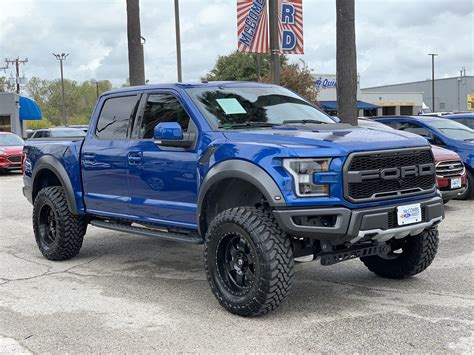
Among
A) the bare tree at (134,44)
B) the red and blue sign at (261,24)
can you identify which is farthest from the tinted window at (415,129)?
the bare tree at (134,44)

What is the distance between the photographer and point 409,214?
5062 millimetres

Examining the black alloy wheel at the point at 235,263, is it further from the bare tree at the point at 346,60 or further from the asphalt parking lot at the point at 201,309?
the bare tree at the point at 346,60

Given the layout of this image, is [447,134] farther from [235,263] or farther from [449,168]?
[235,263]

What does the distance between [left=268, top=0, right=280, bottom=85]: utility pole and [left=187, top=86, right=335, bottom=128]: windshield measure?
573cm

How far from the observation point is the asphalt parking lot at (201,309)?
450cm

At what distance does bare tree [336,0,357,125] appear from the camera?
11.6 meters

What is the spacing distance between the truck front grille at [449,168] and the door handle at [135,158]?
567 centimetres

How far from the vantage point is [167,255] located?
25.4 feet

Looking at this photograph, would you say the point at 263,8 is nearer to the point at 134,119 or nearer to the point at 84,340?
the point at 134,119

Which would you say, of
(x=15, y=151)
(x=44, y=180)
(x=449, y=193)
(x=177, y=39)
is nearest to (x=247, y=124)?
(x=44, y=180)

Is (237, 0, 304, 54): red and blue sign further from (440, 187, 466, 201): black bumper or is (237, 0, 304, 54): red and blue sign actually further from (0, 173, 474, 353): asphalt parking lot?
(0, 173, 474, 353): asphalt parking lot

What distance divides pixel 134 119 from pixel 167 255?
2.03 meters

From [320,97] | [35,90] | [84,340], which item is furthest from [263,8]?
[35,90]

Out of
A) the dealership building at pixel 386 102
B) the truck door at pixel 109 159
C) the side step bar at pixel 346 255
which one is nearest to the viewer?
the side step bar at pixel 346 255
